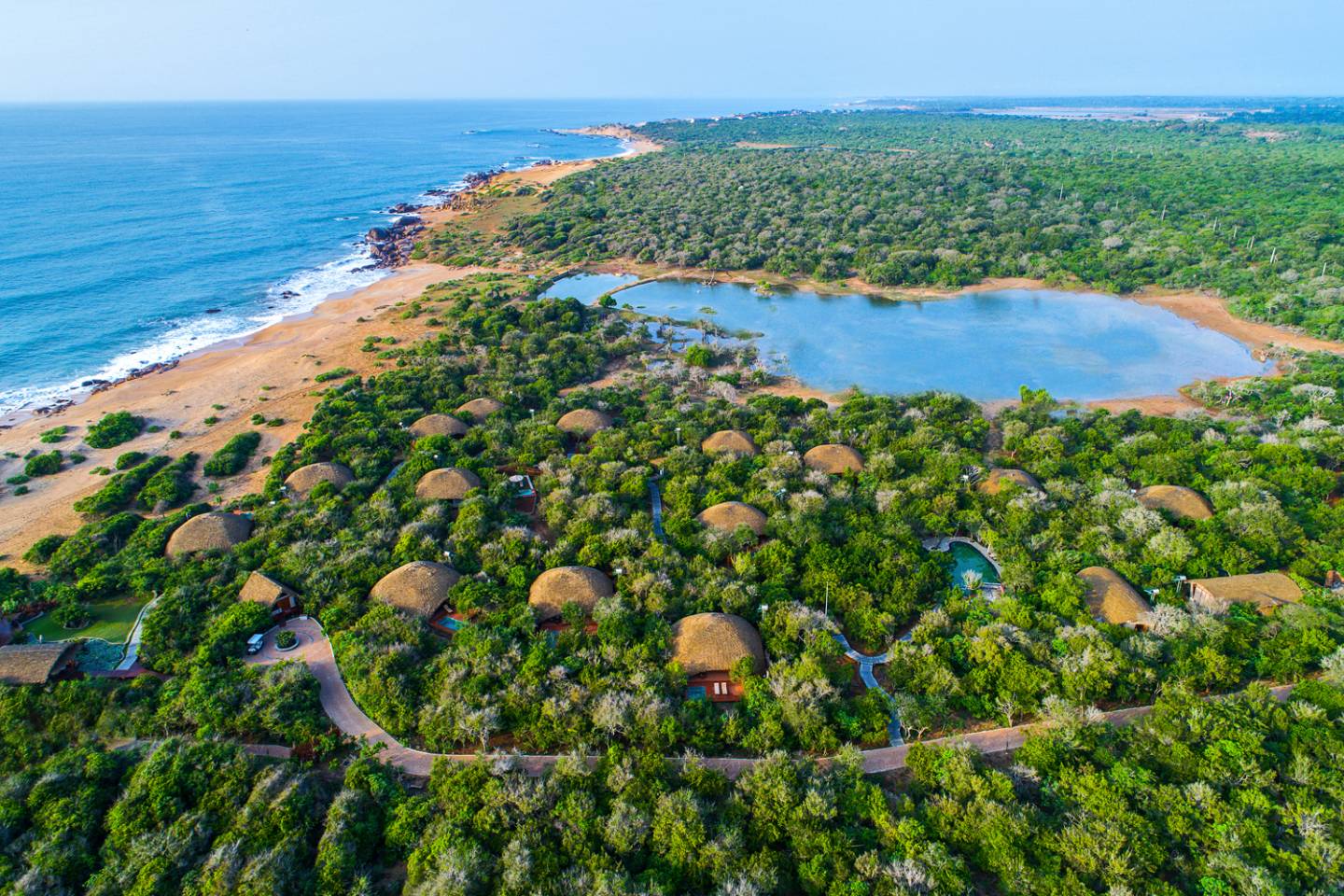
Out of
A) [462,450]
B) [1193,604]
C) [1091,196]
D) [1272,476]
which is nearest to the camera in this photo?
[1193,604]

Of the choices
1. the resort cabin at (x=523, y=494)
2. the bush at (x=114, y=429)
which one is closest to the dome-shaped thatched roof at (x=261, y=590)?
the resort cabin at (x=523, y=494)

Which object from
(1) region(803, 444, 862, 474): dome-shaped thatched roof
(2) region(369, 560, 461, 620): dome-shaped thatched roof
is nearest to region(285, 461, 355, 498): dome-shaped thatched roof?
(2) region(369, 560, 461, 620): dome-shaped thatched roof

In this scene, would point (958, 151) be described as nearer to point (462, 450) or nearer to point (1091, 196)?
point (1091, 196)

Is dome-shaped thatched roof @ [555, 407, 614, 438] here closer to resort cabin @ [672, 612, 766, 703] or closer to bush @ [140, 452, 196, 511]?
resort cabin @ [672, 612, 766, 703]

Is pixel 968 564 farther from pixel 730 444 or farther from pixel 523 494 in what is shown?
pixel 523 494

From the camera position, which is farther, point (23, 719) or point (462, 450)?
point (462, 450)

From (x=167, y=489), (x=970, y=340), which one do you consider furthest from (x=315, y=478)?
(x=970, y=340)

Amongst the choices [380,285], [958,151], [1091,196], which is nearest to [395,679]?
[380,285]
